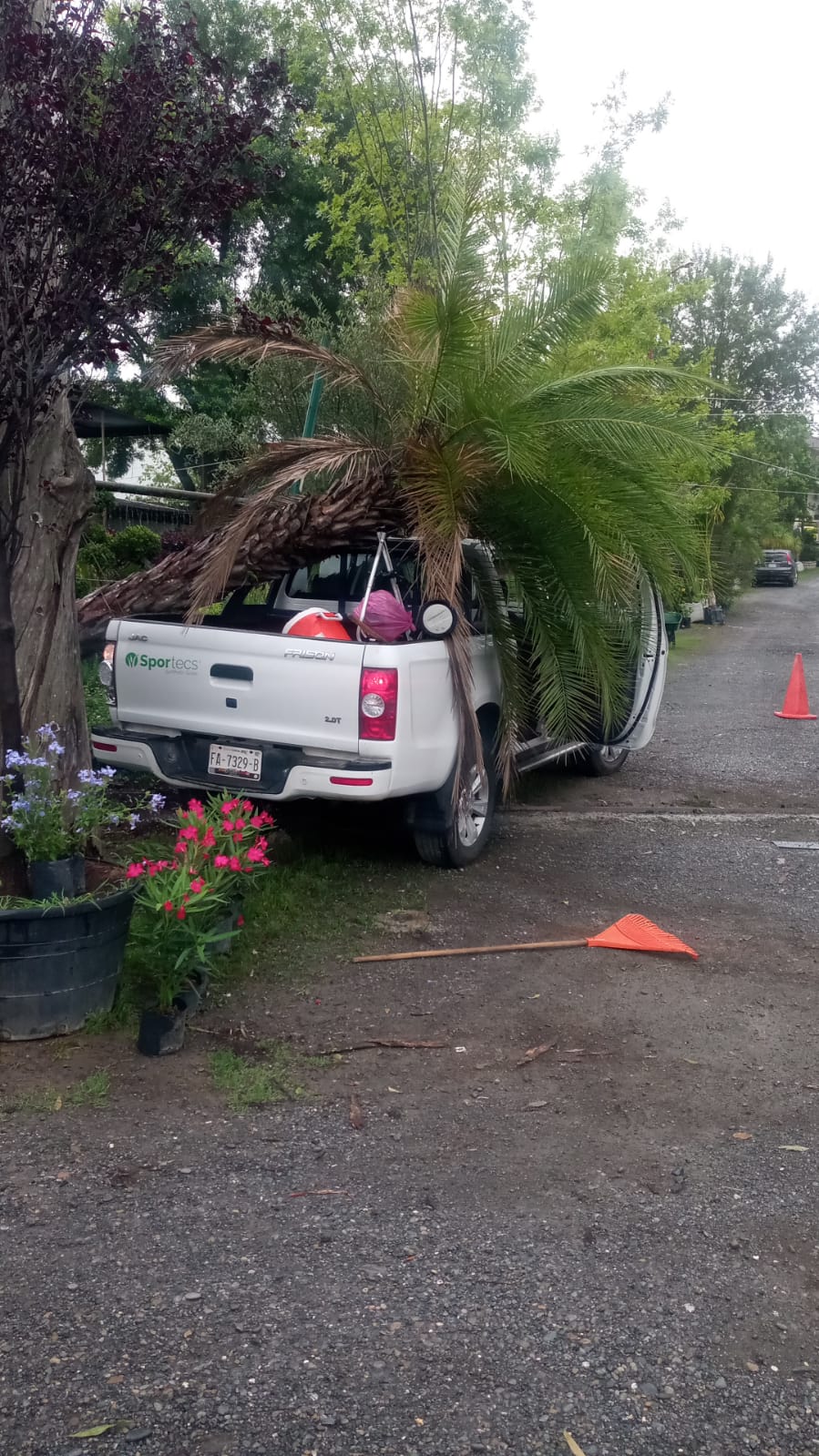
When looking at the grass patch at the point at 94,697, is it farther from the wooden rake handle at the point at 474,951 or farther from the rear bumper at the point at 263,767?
the wooden rake handle at the point at 474,951

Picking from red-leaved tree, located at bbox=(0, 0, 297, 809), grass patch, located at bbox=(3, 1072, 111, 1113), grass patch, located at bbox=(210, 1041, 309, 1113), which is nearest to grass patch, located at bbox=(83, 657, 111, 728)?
red-leaved tree, located at bbox=(0, 0, 297, 809)

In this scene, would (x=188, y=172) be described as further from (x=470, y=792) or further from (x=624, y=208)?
(x=624, y=208)

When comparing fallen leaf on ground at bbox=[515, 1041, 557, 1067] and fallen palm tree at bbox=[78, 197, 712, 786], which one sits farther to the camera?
fallen palm tree at bbox=[78, 197, 712, 786]

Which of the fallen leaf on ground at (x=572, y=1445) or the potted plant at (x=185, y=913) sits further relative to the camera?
the potted plant at (x=185, y=913)

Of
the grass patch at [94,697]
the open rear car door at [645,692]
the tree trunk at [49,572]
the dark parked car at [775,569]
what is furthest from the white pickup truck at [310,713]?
the dark parked car at [775,569]

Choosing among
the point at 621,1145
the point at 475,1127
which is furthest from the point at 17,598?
the point at 621,1145

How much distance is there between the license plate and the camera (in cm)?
592

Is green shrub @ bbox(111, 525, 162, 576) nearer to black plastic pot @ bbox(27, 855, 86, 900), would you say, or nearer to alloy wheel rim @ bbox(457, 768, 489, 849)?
alloy wheel rim @ bbox(457, 768, 489, 849)

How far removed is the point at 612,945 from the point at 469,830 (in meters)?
1.39


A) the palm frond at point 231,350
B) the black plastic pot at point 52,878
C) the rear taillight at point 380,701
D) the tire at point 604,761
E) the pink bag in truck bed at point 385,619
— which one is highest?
the palm frond at point 231,350

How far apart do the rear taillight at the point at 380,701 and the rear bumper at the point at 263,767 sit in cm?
15

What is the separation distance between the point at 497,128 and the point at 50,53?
12203 mm

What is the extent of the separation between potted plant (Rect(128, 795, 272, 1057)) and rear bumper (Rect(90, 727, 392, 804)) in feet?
2.62

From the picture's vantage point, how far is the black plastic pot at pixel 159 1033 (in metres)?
4.35
